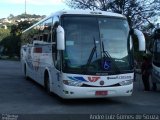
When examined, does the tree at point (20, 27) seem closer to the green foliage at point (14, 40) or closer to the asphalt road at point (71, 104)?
the green foliage at point (14, 40)

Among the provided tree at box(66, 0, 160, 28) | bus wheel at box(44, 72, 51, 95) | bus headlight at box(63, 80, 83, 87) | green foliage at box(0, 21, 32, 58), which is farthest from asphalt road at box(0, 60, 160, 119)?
green foliage at box(0, 21, 32, 58)

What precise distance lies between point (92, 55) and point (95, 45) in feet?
1.15

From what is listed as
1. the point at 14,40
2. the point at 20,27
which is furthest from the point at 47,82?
the point at 14,40

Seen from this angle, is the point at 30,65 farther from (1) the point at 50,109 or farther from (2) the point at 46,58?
(1) the point at 50,109

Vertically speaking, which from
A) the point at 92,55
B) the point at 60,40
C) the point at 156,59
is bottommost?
the point at 156,59

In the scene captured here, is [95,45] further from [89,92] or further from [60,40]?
[89,92]

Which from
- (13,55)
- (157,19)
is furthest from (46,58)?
(13,55)

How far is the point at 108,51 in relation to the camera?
1345cm

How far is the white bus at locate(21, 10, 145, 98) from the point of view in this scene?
43.0ft

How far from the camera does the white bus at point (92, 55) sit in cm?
1310

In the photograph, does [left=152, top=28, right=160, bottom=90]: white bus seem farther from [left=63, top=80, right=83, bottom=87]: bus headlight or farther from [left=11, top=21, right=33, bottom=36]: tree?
[left=11, top=21, right=33, bottom=36]: tree

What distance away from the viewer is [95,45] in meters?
13.4

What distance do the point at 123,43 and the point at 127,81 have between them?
1233 millimetres

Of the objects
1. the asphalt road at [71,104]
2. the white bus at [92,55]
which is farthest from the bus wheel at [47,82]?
the white bus at [92,55]
